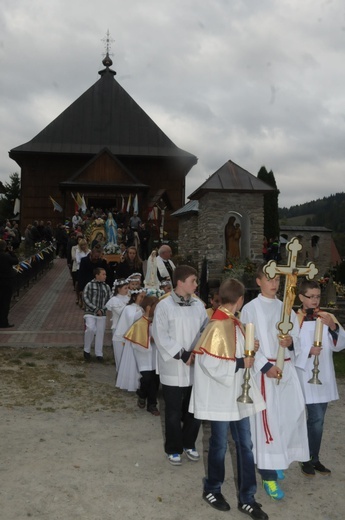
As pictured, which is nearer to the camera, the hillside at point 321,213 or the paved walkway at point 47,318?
the paved walkway at point 47,318

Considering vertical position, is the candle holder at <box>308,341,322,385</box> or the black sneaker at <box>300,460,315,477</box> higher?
the candle holder at <box>308,341,322,385</box>

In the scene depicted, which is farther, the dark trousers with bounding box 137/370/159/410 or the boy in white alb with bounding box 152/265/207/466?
the dark trousers with bounding box 137/370/159/410

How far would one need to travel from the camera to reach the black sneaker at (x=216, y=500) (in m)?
4.28

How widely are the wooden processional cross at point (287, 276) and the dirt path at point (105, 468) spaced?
1235 millimetres

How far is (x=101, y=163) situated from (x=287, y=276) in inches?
1175

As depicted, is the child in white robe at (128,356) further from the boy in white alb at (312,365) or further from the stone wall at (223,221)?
the stone wall at (223,221)

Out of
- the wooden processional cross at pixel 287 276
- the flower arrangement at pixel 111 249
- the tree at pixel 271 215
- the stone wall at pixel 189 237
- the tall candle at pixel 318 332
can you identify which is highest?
the tree at pixel 271 215

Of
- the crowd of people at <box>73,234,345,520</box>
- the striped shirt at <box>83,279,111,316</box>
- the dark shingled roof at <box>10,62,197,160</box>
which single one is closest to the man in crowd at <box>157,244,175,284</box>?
the striped shirt at <box>83,279,111,316</box>

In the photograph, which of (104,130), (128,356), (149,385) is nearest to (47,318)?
(128,356)

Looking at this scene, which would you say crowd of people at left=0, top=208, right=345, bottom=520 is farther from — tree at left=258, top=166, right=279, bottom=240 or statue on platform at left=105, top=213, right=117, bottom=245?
tree at left=258, top=166, right=279, bottom=240

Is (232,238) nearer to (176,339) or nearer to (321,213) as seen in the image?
(176,339)

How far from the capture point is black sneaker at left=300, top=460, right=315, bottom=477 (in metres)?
4.99

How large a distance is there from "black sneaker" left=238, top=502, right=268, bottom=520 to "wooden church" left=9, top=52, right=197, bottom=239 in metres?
29.3

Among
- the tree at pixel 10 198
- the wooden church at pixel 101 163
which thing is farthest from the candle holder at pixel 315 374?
the tree at pixel 10 198
